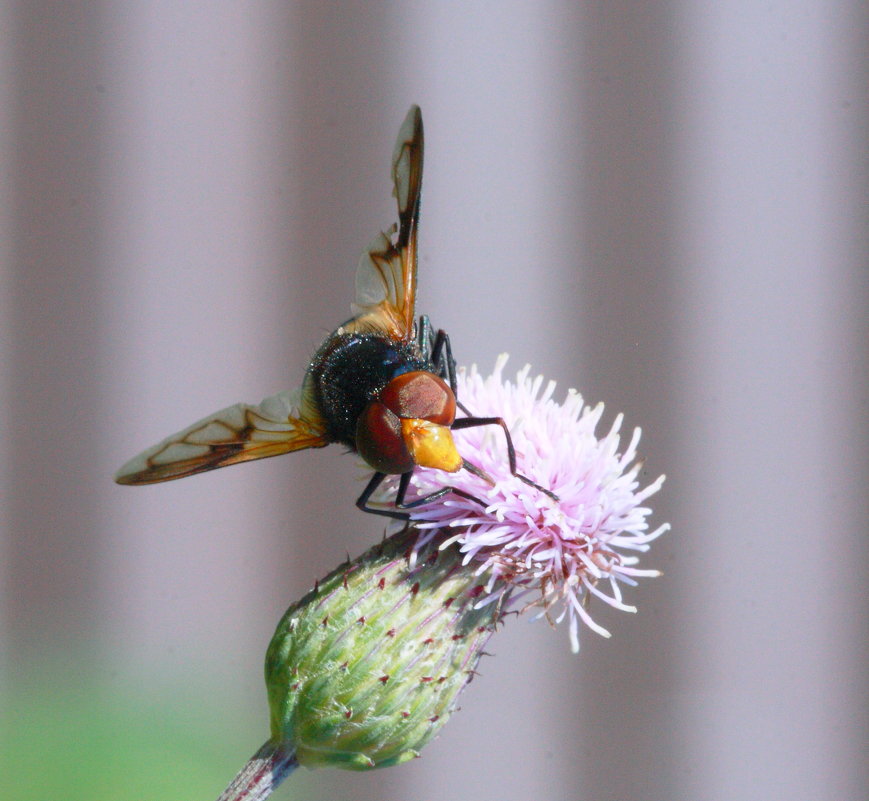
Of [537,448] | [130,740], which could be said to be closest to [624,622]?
[130,740]

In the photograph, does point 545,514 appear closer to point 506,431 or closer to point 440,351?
point 506,431

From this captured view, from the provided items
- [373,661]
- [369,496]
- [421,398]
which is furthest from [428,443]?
[373,661]

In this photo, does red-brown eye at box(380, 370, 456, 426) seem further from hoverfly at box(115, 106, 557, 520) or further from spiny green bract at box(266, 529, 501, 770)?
spiny green bract at box(266, 529, 501, 770)

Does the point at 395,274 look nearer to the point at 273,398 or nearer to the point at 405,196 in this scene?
the point at 405,196

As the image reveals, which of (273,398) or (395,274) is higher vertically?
(395,274)

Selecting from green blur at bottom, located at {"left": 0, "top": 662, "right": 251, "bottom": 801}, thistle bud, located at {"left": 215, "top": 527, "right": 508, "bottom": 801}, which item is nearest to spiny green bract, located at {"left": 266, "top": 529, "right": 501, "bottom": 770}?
thistle bud, located at {"left": 215, "top": 527, "right": 508, "bottom": 801}

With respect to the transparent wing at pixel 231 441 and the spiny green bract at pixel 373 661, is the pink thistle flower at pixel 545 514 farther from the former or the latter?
the transparent wing at pixel 231 441
